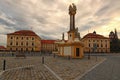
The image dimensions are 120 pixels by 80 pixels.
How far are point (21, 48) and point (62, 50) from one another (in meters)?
57.1

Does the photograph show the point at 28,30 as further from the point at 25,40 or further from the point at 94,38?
the point at 94,38

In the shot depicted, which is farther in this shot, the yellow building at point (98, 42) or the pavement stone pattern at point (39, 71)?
the yellow building at point (98, 42)

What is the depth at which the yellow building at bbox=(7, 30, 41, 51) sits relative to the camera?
306ft

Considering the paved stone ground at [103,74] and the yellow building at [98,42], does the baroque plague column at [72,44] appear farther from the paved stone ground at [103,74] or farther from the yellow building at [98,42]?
the yellow building at [98,42]

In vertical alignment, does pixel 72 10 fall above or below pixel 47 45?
above

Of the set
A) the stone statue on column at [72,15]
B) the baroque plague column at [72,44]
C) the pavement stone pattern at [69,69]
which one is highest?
the stone statue on column at [72,15]

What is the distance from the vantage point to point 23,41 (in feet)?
314

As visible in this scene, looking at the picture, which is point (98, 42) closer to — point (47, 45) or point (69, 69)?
point (47, 45)

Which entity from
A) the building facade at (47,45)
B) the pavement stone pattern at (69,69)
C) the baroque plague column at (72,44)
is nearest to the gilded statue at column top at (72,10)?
the baroque plague column at (72,44)

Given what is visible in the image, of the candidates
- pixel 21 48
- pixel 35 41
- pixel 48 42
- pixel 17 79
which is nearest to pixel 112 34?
pixel 48 42

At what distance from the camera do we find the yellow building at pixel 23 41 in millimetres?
93188

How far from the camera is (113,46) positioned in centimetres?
10100

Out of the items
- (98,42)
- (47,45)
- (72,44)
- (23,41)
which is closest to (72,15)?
(72,44)

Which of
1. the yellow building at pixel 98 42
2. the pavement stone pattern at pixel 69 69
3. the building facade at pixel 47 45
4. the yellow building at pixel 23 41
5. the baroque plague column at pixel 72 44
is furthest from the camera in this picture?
the building facade at pixel 47 45
